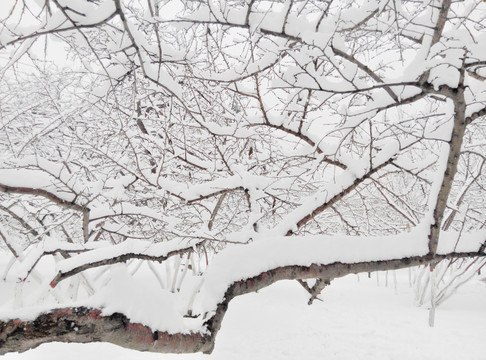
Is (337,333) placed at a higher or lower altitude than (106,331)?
lower

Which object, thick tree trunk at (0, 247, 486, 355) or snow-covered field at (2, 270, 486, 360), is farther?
snow-covered field at (2, 270, 486, 360)

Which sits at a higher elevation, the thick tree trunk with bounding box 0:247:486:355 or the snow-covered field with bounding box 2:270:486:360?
the thick tree trunk with bounding box 0:247:486:355

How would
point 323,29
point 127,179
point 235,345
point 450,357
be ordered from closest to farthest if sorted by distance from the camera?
point 323,29
point 127,179
point 450,357
point 235,345

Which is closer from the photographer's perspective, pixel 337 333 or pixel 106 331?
pixel 106 331

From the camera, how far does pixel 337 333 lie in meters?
7.09

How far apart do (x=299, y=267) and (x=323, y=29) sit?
1.79m

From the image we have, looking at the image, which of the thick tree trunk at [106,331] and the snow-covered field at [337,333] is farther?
the snow-covered field at [337,333]

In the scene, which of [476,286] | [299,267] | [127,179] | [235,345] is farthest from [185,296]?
[476,286]

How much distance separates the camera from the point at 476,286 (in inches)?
513

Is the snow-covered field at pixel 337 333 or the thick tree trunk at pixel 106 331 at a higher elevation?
the thick tree trunk at pixel 106 331

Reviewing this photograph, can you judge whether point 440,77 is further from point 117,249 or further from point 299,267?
point 117,249

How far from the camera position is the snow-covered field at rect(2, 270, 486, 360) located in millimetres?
5691

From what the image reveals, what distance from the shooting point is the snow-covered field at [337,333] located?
5.69m

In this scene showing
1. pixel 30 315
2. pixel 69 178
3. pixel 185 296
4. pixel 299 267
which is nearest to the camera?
pixel 30 315
